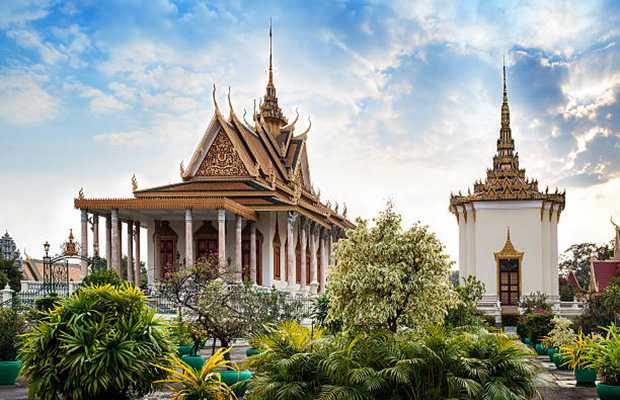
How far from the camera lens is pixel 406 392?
9.52m

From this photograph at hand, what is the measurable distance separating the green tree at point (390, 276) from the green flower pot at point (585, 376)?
12.0 ft

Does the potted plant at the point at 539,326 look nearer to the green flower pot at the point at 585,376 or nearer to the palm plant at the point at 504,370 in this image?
the green flower pot at the point at 585,376

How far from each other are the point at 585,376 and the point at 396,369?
613 cm

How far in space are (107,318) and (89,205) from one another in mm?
16680

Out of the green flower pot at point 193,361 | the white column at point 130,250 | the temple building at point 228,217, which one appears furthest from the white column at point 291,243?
the green flower pot at point 193,361

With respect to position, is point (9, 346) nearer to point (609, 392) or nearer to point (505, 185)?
point (609, 392)

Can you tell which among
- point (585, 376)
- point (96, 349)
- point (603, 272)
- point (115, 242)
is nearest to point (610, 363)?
point (585, 376)

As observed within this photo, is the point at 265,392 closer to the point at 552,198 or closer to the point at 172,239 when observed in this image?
the point at 172,239

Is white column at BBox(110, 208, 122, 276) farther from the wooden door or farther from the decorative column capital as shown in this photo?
the wooden door

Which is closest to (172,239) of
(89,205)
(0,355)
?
(89,205)

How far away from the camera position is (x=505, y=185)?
1220 inches

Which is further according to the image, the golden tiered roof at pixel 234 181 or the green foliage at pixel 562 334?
the golden tiered roof at pixel 234 181

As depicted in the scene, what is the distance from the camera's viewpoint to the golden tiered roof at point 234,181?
85.3 ft

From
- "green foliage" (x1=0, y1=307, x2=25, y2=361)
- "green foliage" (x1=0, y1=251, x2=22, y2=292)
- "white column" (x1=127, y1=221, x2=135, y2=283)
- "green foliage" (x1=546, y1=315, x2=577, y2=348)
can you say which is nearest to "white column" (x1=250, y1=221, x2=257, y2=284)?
"white column" (x1=127, y1=221, x2=135, y2=283)
